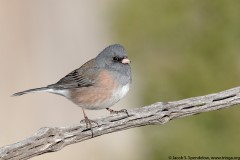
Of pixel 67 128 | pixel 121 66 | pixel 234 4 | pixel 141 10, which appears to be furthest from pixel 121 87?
pixel 141 10

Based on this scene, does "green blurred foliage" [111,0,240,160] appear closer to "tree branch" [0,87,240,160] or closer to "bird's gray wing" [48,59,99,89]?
"bird's gray wing" [48,59,99,89]

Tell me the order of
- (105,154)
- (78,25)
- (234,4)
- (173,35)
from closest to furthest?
1. (234,4)
2. (173,35)
3. (105,154)
4. (78,25)

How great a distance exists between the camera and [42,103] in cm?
1020

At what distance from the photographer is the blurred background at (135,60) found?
26.7ft

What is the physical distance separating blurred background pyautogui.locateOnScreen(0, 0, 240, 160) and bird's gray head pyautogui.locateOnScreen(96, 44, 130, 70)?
265 centimetres

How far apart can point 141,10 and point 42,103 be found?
226 centimetres

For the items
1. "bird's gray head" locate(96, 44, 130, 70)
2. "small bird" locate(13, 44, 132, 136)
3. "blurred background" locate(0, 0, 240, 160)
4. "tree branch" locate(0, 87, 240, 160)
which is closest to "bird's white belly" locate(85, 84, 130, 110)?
Result: "small bird" locate(13, 44, 132, 136)

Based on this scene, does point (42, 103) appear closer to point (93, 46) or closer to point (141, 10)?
point (93, 46)

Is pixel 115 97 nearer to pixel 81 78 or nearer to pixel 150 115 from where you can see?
pixel 81 78

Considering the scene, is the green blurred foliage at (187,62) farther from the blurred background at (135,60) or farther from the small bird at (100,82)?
the small bird at (100,82)

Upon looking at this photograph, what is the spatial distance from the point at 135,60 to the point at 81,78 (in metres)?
3.81

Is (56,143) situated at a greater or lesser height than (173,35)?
lesser

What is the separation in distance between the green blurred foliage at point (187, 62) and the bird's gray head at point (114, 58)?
266 cm

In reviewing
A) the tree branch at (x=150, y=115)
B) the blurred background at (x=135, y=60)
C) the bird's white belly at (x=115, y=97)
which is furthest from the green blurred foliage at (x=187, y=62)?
the tree branch at (x=150, y=115)
